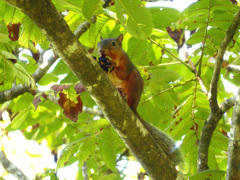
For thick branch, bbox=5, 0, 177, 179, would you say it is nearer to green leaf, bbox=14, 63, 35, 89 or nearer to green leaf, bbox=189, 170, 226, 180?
green leaf, bbox=189, 170, 226, 180

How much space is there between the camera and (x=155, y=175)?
230cm

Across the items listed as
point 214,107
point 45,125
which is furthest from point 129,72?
point 45,125

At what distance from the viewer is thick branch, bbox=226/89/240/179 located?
7.26 feet

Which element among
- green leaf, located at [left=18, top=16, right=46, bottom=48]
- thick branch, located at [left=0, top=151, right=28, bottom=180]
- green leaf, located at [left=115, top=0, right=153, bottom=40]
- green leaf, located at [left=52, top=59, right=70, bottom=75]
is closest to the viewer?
green leaf, located at [left=115, top=0, right=153, bottom=40]

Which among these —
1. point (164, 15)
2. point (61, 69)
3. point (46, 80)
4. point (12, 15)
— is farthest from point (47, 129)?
point (164, 15)

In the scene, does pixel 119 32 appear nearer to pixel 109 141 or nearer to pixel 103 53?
pixel 103 53

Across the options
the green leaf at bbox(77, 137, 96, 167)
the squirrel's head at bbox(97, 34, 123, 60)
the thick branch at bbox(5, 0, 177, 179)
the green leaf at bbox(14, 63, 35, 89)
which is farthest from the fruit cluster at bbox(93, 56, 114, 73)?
the thick branch at bbox(5, 0, 177, 179)

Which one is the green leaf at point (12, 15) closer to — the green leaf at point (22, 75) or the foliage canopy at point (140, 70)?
the foliage canopy at point (140, 70)

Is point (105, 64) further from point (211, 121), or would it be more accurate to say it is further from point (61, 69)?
point (211, 121)

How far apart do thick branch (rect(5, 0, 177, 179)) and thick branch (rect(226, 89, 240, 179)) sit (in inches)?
16.1

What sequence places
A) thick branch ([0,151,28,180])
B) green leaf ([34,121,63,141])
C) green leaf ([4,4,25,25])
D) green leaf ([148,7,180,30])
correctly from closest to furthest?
green leaf ([4,4,25,25]) < green leaf ([148,7,180,30]) < thick branch ([0,151,28,180]) < green leaf ([34,121,63,141])

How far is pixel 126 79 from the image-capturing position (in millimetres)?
3238

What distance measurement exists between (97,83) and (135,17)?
480 mm

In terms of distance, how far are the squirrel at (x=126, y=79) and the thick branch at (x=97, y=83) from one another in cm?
71
